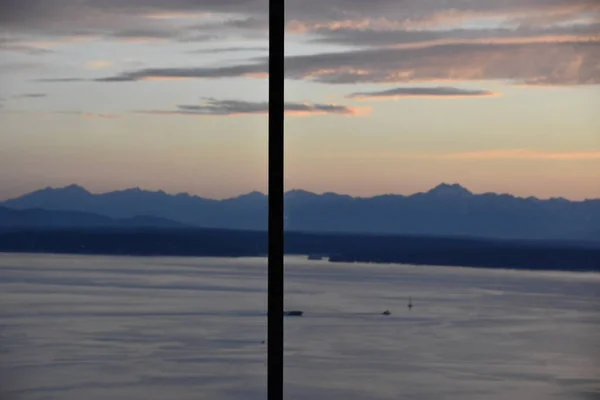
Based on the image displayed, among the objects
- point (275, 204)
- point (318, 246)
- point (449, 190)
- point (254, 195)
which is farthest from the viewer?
point (318, 246)

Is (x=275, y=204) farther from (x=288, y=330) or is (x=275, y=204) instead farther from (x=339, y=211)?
(x=288, y=330)

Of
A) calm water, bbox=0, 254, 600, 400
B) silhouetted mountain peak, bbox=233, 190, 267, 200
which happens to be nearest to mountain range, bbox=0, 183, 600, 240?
silhouetted mountain peak, bbox=233, 190, 267, 200

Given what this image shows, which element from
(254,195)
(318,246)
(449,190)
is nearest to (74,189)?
(254,195)

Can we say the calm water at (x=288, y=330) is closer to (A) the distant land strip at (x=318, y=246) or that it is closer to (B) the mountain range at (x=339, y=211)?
(A) the distant land strip at (x=318, y=246)

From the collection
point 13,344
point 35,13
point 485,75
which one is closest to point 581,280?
A: point 485,75

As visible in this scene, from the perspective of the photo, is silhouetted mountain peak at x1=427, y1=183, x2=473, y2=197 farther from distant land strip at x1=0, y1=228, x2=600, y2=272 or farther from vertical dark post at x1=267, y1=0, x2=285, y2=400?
vertical dark post at x1=267, y1=0, x2=285, y2=400

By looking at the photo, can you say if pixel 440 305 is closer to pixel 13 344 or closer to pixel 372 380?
pixel 372 380

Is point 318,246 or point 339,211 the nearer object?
point 339,211

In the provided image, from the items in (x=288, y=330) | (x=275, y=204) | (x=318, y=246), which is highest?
(x=275, y=204)
